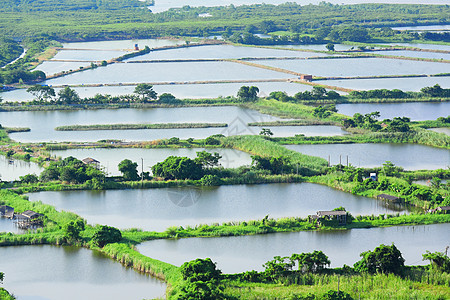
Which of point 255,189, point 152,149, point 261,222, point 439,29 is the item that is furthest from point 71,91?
point 439,29

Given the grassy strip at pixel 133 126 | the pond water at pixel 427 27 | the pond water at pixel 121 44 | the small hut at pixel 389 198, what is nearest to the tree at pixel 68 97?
the grassy strip at pixel 133 126

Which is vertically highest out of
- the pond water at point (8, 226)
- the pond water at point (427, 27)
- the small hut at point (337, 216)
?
the pond water at point (427, 27)

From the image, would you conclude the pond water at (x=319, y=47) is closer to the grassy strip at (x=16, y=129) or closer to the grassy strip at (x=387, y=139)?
the grassy strip at (x=387, y=139)

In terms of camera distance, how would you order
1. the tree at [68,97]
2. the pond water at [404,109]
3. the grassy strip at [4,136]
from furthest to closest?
the tree at [68,97], the pond water at [404,109], the grassy strip at [4,136]

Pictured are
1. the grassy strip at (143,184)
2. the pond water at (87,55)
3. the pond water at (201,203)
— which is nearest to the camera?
the pond water at (201,203)

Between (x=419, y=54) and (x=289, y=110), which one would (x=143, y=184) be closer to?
(x=289, y=110)

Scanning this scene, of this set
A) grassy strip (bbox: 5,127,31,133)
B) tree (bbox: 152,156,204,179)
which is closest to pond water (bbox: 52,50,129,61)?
grassy strip (bbox: 5,127,31,133)

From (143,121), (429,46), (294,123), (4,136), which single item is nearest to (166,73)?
(143,121)
